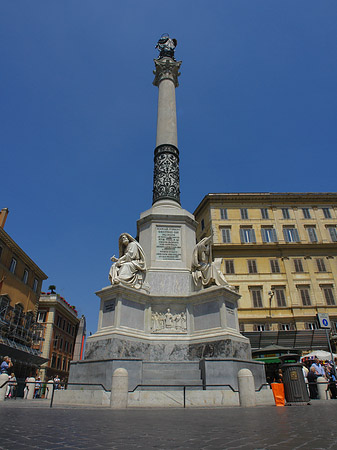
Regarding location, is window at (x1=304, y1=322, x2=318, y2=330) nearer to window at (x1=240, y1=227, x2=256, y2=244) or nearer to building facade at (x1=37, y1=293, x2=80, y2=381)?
window at (x1=240, y1=227, x2=256, y2=244)

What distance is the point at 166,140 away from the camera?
16406 millimetres

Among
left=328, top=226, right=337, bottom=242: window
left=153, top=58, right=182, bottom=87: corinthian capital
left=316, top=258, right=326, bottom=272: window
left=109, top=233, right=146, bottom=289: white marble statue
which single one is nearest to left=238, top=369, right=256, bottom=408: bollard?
left=109, top=233, right=146, bottom=289: white marble statue

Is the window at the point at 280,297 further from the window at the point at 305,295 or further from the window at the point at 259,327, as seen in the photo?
the window at the point at 259,327

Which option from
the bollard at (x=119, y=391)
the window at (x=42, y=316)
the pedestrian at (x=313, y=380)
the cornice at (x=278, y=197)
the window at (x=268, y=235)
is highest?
the cornice at (x=278, y=197)

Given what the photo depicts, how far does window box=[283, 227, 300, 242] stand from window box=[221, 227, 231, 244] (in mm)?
6995

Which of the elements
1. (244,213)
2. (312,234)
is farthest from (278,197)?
(312,234)

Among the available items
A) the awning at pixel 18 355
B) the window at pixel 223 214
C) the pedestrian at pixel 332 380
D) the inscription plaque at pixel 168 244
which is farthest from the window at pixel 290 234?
the awning at pixel 18 355

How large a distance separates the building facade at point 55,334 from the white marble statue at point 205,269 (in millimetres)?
40161

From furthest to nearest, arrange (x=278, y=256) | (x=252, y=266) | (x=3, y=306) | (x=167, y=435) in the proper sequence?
(x=278, y=256), (x=252, y=266), (x=3, y=306), (x=167, y=435)

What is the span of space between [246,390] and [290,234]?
35.5 metres

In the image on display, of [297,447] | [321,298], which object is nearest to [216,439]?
[297,447]

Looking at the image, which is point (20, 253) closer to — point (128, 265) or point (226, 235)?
point (226, 235)

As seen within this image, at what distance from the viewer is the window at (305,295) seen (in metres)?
35.7

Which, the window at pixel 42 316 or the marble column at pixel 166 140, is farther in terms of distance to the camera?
the window at pixel 42 316
